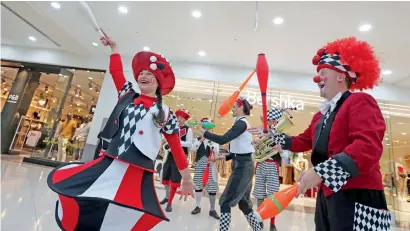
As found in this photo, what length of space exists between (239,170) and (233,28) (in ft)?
12.5

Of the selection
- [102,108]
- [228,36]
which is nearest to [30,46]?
[102,108]

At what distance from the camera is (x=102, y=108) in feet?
23.7

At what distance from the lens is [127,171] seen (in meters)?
1.11

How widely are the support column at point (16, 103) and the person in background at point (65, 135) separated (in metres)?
2.18

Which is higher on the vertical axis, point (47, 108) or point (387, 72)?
point (387, 72)

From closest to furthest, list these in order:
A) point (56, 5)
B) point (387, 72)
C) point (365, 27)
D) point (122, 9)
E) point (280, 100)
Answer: point (365, 27)
point (122, 9)
point (56, 5)
point (387, 72)
point (280, 100)

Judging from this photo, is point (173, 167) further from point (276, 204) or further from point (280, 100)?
point (280, 100)

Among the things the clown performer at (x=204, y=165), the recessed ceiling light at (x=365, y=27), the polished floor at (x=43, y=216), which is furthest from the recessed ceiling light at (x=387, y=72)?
the clown performer at (x=204, y=165)

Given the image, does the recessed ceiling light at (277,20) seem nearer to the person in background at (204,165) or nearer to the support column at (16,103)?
the person in background at (204,165)

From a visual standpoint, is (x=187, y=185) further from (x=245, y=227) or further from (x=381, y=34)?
(x=381, y=34)

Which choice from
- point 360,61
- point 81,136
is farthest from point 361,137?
point 81,136

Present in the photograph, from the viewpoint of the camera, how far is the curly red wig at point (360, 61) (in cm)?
121

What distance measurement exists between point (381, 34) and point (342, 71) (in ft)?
16.1

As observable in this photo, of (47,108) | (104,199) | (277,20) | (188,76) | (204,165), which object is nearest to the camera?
(104,199)
